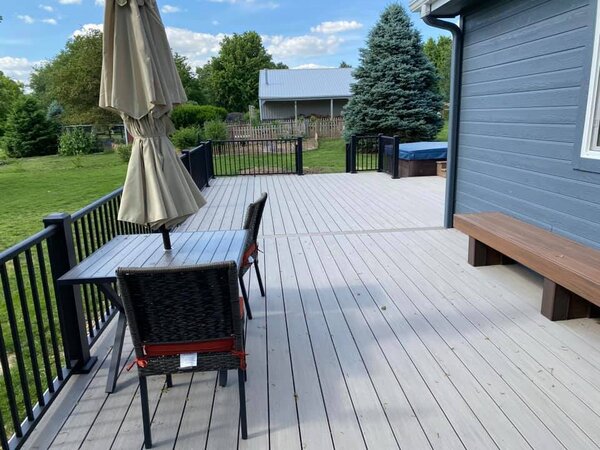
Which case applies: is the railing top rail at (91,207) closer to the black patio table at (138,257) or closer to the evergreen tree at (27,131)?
the black patio table at (138,257)

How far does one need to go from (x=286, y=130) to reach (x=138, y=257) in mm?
17053

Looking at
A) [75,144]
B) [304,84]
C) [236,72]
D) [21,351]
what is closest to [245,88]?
[236,72]

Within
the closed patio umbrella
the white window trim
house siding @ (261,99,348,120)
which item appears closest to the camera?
the closed patio umbrella

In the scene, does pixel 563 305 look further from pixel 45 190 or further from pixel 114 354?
pixel 45 190

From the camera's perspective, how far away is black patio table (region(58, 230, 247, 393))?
2.19 m

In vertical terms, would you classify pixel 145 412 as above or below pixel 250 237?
below

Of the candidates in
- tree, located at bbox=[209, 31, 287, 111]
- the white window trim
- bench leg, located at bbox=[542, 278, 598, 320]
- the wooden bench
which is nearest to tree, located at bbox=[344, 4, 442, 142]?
A: the wooden bench

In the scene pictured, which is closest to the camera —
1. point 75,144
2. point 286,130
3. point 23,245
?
point 23,245

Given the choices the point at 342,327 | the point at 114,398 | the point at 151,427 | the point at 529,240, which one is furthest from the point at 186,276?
the point at 529,240

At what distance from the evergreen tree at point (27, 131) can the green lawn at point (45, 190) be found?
762 centimetres

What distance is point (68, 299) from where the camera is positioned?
2295 mm

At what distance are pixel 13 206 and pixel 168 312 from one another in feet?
28.4

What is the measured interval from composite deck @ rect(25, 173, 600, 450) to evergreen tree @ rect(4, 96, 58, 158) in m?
23.2

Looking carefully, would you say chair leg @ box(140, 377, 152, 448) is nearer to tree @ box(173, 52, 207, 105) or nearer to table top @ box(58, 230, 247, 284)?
table top @ box(58, 230, 247, 284)
